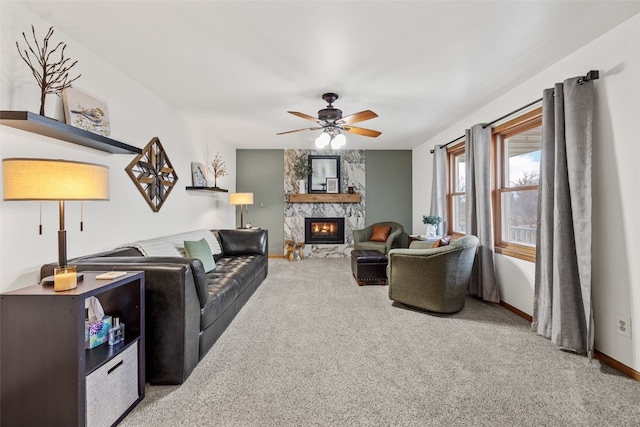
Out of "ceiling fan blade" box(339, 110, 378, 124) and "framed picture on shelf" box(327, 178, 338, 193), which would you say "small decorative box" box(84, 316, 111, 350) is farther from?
"framed picture on shelf" box(327, 178, 338, 193)

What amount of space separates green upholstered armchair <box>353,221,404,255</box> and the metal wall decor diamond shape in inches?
141

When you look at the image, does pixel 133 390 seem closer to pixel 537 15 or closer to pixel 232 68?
pixel 232 68

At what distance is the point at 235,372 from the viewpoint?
6.77 feet

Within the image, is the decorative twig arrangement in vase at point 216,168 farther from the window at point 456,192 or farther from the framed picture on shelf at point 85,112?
the window at point 456,192

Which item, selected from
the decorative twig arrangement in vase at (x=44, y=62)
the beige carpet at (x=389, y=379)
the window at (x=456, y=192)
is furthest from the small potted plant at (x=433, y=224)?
the decorative twig arrangement in vase at (x=44, y=62)

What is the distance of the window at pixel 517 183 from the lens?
3119 millimetres

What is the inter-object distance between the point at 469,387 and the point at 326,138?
109 inches

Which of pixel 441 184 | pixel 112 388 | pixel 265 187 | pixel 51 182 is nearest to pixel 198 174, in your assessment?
pixel 265 187

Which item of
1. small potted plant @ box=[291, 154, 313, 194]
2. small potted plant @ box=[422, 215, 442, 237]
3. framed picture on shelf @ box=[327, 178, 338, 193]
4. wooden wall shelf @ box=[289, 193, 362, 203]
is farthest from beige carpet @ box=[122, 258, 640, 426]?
small potted plant @ box=[291, 154, 313, 194]

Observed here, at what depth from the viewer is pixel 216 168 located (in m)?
5.24

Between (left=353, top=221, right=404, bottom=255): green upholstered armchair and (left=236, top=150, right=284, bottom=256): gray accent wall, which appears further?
(left=236, top=150, right=284, bottom=256): gray accent wall

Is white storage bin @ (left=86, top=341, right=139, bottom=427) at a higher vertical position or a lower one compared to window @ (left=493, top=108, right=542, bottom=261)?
lower

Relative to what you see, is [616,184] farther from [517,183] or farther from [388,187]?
[388,187]

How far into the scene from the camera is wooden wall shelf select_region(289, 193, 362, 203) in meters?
6.49
